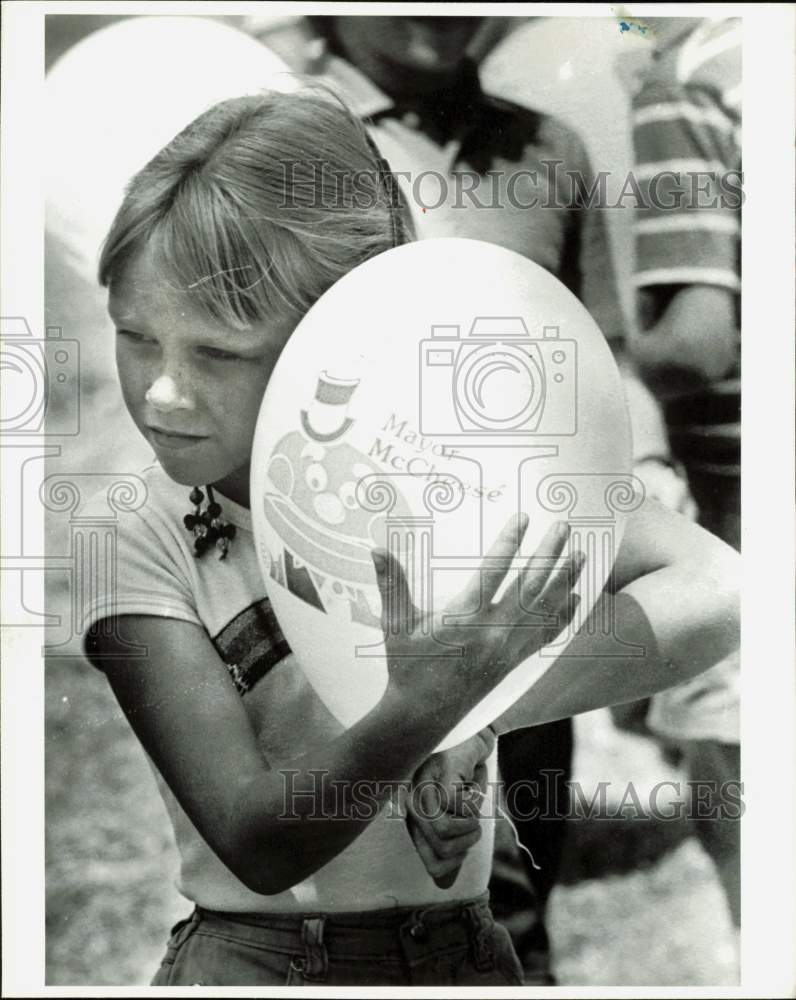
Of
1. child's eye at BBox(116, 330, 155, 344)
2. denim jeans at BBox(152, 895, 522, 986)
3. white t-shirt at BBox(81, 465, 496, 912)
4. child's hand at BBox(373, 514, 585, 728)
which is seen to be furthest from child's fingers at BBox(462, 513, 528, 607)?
child's eye at BBox(116, 330, 155, 344)

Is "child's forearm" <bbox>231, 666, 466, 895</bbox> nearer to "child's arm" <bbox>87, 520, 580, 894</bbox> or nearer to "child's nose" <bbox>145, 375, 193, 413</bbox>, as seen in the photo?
"child's arm" <bbox>87, 520, 580, 894</bbox>

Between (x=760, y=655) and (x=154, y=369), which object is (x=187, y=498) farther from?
(x=760, y=655)

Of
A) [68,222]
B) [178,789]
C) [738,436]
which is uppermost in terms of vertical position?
[68,222]

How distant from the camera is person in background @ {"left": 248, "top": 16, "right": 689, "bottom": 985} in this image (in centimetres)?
192

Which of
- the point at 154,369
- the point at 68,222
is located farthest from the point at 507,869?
the point at 68,222

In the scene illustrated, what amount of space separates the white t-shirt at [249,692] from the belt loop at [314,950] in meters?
0.03

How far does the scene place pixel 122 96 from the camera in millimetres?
1923

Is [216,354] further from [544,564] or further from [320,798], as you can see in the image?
[320,798]

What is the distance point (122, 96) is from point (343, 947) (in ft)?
4.70

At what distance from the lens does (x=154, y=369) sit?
1.90m

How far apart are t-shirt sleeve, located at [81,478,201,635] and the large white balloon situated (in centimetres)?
16

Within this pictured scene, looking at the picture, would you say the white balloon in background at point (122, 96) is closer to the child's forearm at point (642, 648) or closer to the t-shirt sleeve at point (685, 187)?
the t-shirt sleeve at point (685, 187)

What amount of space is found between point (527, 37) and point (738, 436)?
0.75 metres

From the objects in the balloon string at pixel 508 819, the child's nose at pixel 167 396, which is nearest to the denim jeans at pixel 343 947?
the balloon string at pixel 508 819
